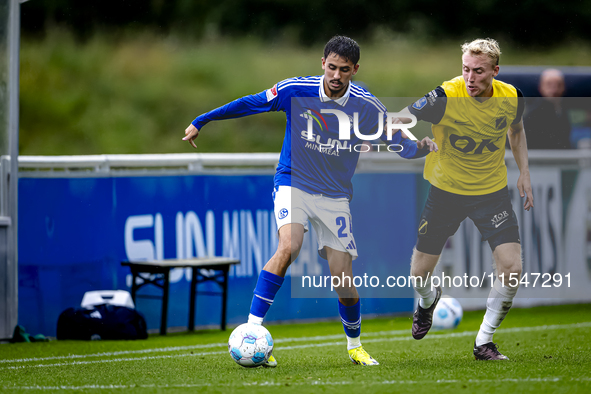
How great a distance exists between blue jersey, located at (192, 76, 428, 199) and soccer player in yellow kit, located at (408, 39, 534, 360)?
314 mm

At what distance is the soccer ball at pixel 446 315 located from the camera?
7219mm

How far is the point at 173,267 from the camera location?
7.62 m

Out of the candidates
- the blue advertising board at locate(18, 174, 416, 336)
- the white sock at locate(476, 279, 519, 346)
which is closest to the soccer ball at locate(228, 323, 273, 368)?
the white sock at locate(476, 279, 519, 346)

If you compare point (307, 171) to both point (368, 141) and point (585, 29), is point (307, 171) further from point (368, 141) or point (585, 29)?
point (585, 29)

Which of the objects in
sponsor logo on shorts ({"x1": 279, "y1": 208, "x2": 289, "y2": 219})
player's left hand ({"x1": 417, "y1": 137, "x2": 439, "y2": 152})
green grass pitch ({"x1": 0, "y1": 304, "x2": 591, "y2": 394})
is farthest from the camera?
player's left hand ({"x1": 417, "y1": 137, "x2": 439, "y2": 152})

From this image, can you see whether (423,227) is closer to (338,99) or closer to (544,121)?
(338,99)

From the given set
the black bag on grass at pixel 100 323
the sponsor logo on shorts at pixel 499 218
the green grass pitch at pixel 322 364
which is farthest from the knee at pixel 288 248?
the black bag on grass at pixel 100 323

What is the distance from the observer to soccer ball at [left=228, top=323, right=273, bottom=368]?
14.8 ft

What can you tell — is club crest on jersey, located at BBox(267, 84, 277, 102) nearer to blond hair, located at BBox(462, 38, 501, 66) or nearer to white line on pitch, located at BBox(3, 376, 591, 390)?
blond hair, located at BBox(462, 38, 501, 66)

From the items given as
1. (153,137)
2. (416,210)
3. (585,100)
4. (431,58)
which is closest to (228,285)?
(416,210)

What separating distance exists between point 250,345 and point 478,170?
1.96 meters

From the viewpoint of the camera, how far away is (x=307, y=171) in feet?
16.0

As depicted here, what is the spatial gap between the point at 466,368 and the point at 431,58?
16817 mm

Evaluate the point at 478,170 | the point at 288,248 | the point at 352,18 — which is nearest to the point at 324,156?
the point at 288,248
